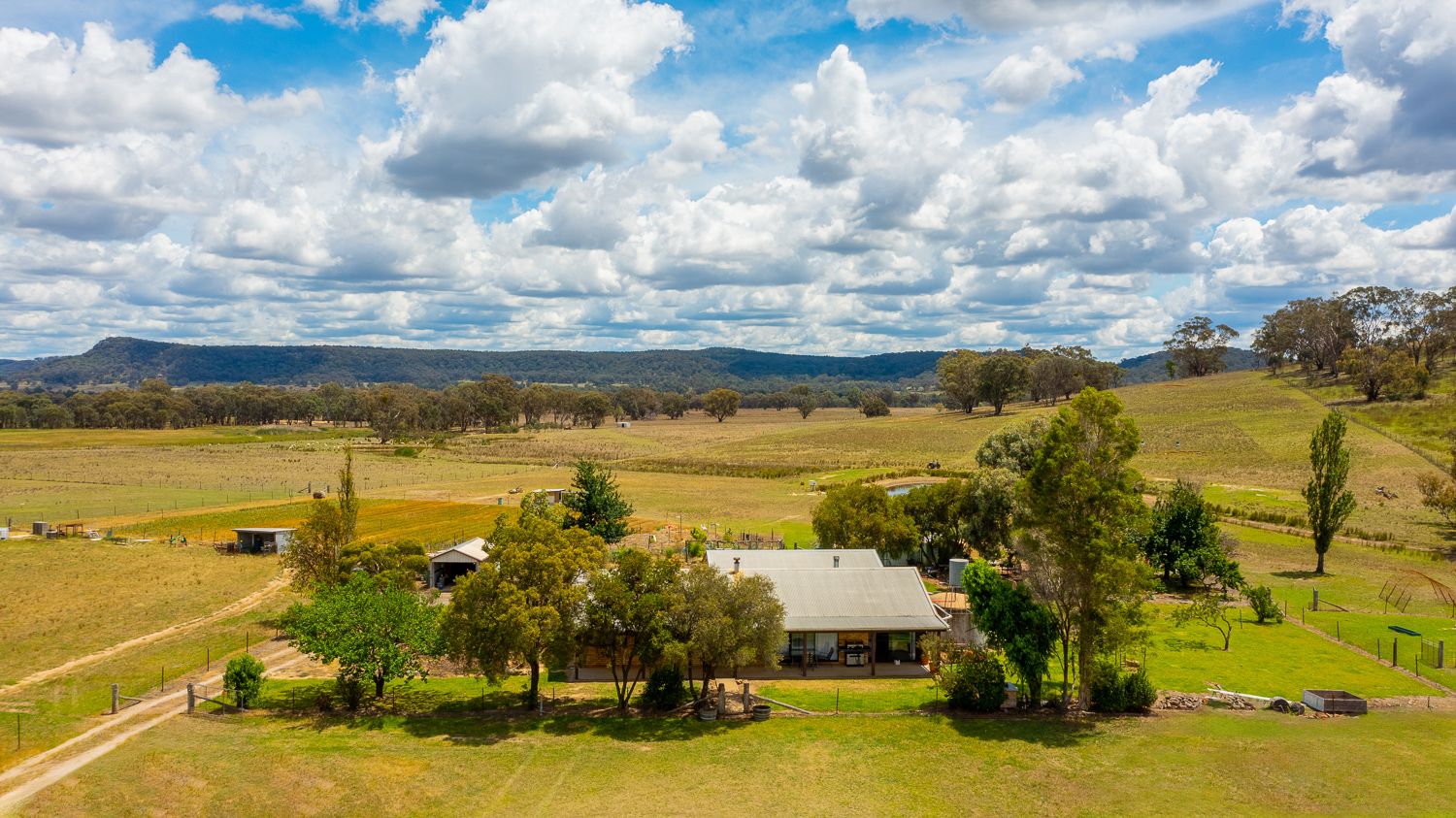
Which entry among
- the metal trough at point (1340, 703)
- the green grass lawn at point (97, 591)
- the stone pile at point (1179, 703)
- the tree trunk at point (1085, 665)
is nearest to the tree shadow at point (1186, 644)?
the stone pile at point (1179, 703)

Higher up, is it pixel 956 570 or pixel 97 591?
pixel 956 570

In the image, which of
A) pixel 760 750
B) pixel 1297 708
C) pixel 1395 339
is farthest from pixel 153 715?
pixel 1395 339

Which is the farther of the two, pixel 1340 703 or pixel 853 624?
pixel 853 624

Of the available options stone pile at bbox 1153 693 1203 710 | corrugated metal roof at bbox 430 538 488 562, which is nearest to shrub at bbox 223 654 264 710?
corrugated metal roof at bbox 430 538 488 562

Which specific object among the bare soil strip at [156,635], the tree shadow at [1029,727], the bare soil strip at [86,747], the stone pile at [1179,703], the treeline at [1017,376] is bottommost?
the bare soil strip at [156,635]

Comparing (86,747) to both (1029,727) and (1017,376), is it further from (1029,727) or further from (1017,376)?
(1017,376)

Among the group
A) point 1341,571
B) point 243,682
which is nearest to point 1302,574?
point 1341,571

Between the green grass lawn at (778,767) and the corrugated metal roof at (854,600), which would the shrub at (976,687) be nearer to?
the green grass lawn at (778,767)

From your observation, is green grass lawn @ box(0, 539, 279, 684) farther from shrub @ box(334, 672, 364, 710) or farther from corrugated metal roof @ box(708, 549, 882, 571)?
corrugated metal roof @ box(708, 549, 882, 571)
